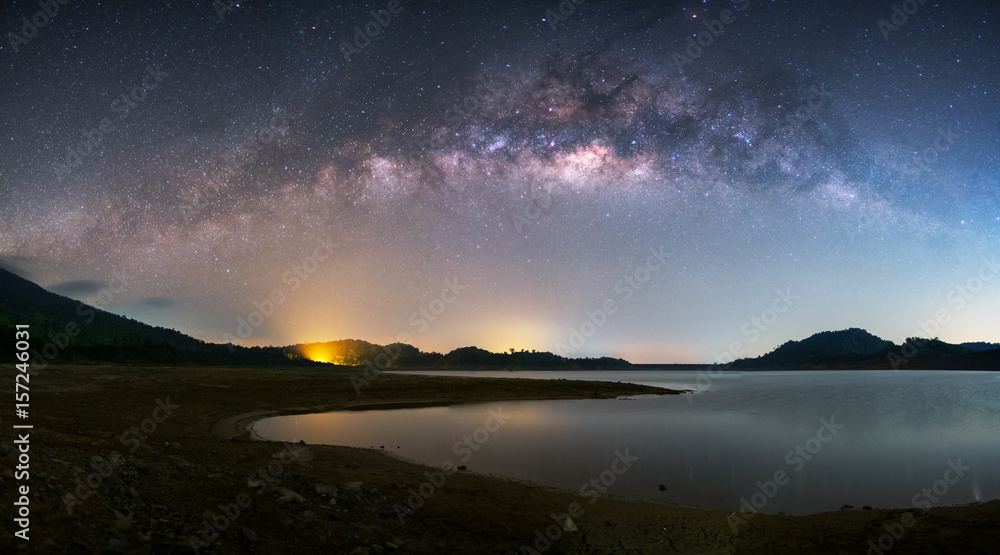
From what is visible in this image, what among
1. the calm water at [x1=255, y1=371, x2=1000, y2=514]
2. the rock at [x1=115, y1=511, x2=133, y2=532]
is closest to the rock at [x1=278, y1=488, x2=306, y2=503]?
the rock at [x1=115, y1=511, x2=133, y2=532]

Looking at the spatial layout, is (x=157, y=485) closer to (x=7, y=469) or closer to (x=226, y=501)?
(x=226, y=501)

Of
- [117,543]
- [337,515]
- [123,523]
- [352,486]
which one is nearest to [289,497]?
[337,515]

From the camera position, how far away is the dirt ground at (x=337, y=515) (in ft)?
21.2

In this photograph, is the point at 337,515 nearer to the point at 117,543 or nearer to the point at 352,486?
the point at 352,486

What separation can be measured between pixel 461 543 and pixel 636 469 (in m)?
9.90

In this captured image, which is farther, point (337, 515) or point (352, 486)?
point (352, 486)

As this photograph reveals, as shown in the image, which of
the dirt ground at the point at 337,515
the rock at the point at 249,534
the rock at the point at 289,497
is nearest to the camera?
the dirt ground at the point at 337,515

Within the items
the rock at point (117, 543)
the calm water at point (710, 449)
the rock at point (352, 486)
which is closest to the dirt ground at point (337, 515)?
Result: the rock at point (117, 543)

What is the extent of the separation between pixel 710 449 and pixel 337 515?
17.4m

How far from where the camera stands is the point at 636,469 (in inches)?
630

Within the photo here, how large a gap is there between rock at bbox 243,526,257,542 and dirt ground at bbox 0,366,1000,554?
19 millimetres

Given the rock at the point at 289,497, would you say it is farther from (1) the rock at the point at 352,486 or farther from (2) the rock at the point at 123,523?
(2) the rock at the point at 123,523

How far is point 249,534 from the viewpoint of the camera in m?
6.82

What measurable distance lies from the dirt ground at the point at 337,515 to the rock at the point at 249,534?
0.06 ft
